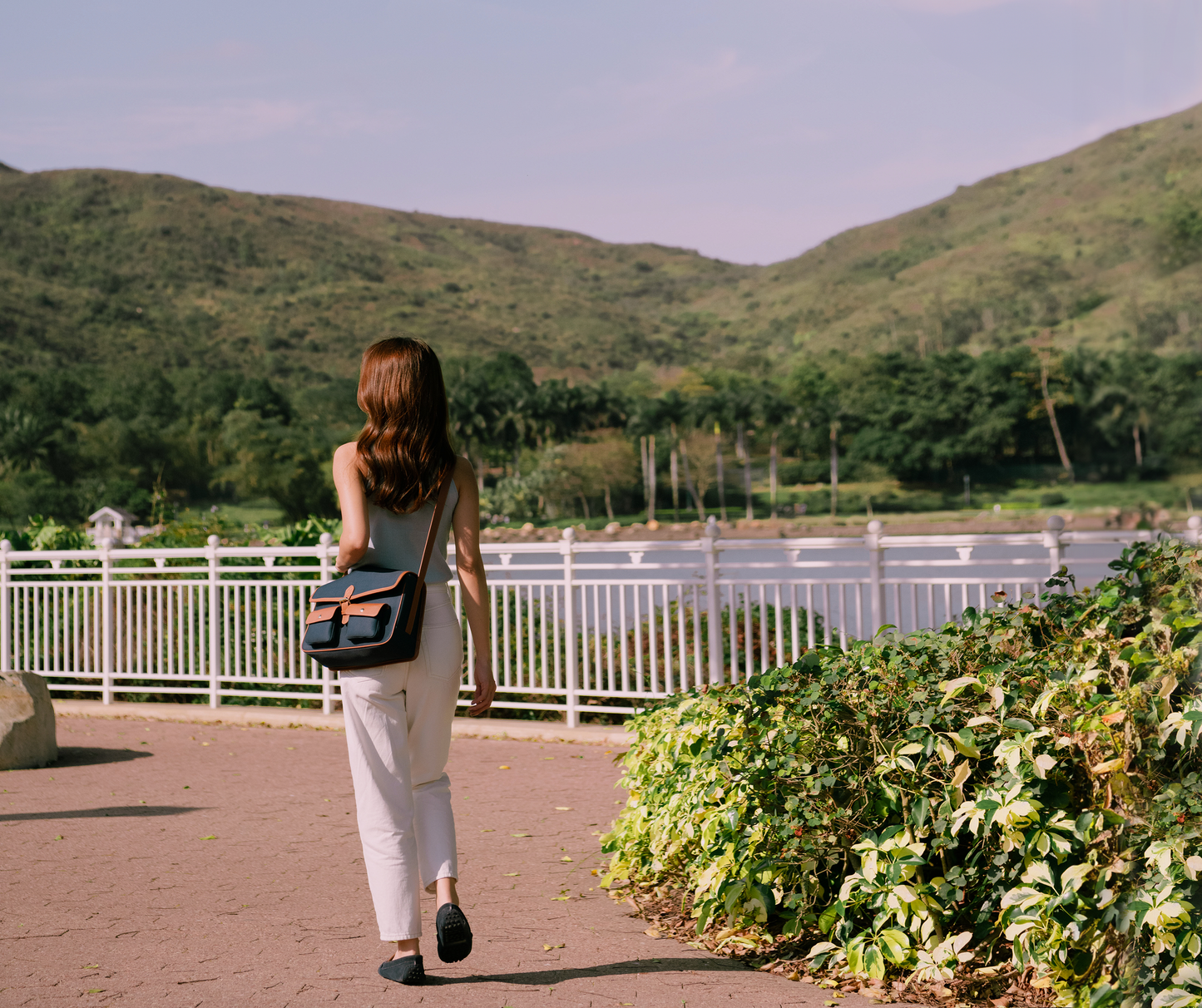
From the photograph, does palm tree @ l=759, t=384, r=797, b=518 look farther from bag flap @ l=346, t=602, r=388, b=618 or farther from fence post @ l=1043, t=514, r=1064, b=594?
bag flap @ l=346, t=602, r=388, b=618

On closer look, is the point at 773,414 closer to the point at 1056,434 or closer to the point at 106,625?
the point at 1056,434

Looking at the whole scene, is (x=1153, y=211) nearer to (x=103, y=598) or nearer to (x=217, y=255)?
(x=103, y=598)

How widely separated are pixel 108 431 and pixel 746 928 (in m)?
106

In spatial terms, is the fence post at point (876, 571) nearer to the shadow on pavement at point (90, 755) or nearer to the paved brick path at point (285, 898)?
the paved brick path at point (285, 898)

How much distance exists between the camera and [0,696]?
7152mm

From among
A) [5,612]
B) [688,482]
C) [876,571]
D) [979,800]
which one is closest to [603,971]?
[979,800]

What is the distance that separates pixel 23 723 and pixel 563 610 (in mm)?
3723

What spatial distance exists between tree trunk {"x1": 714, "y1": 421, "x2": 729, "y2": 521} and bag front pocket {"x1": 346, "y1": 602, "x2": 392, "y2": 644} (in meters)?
99.2

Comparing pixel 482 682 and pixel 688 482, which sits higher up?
pixel 688 482

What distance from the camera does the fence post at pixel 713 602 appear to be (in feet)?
25.8

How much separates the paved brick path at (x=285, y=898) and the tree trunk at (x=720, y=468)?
9599 cm

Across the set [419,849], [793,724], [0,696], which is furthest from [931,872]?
[0,696]

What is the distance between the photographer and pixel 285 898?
4199mm

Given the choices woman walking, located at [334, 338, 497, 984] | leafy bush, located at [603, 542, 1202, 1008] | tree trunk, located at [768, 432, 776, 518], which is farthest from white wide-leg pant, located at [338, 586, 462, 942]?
tree trunk, located at [768, 432, 776, 518]
